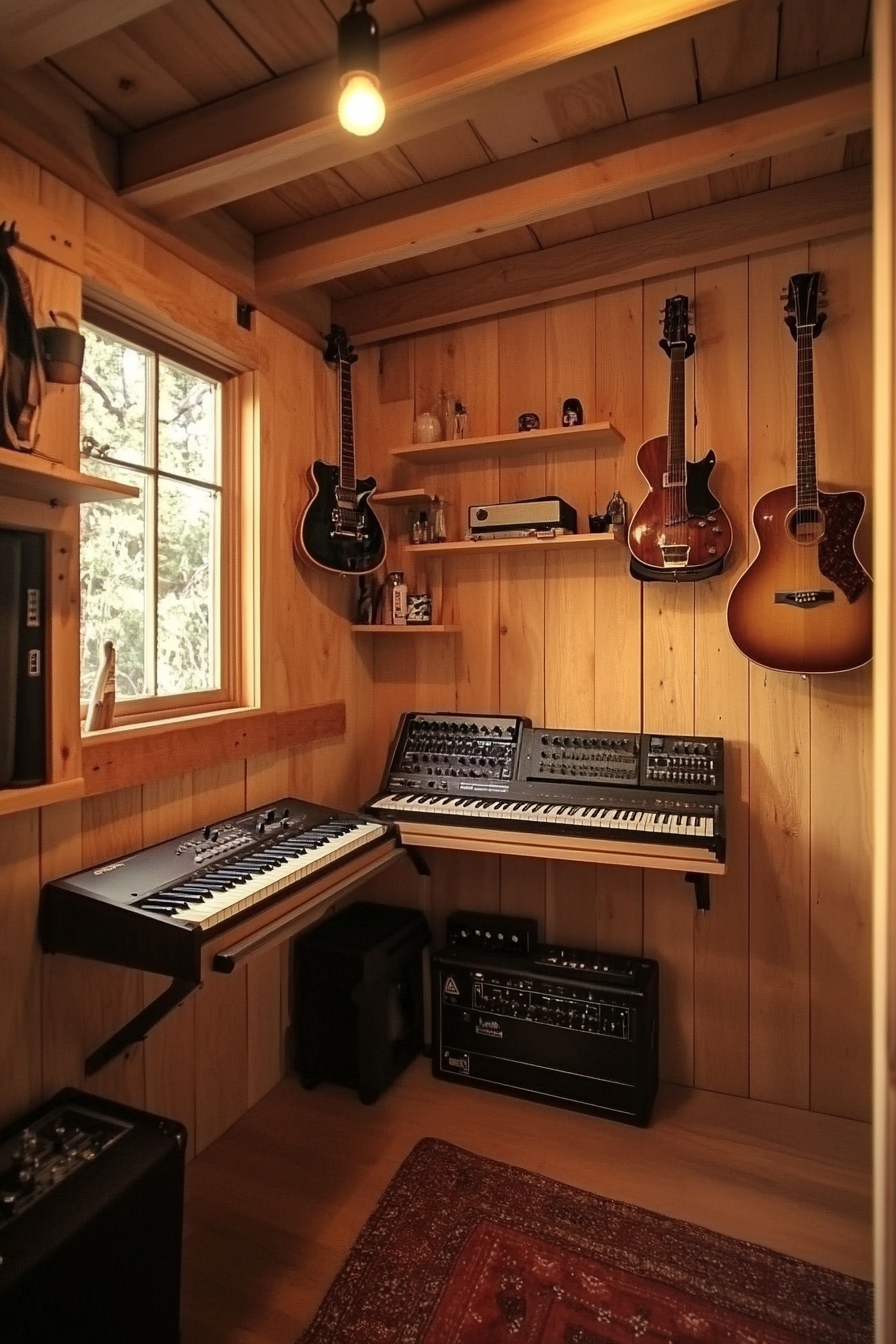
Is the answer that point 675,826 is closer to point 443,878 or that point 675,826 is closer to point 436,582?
point 443,878

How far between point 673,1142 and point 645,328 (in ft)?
7.87

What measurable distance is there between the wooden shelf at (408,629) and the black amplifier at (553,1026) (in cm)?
105

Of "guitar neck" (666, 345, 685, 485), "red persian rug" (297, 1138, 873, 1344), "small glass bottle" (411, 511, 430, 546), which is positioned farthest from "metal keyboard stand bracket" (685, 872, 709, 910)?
"small glass bottle" (411, 511, 430, 546)

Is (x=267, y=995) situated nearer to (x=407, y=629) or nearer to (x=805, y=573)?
(x=407, y=629)

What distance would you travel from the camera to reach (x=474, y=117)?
172 centimetres

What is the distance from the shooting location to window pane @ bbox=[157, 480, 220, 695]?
2.06 meters

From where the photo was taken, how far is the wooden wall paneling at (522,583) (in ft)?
8.41

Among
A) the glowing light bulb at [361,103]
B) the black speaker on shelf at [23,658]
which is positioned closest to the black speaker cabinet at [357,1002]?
the black speaker on shelf at [23,658]

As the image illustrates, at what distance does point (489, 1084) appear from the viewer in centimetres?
237

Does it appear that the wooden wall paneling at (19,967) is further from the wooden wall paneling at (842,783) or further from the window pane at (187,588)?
the wooden wall paneling at (842,783)

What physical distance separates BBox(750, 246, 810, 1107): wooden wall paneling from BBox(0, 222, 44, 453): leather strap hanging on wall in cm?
187

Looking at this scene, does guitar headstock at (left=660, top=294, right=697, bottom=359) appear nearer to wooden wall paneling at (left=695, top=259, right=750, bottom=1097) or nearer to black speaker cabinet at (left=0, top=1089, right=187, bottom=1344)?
wooden wall paneling at (left=695, top=259, right=750, bottom=1097)

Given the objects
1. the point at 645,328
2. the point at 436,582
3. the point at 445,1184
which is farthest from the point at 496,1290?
the point at 645,328

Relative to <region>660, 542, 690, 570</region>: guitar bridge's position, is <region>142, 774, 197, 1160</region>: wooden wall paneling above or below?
below
